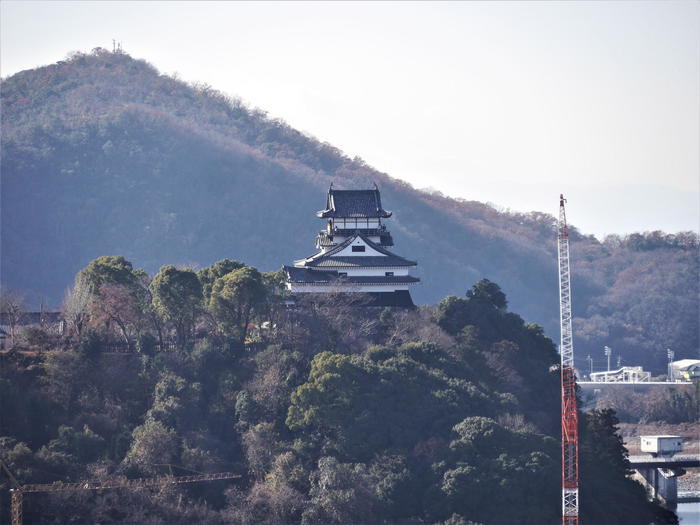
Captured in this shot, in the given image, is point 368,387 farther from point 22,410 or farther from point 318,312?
point 22,410

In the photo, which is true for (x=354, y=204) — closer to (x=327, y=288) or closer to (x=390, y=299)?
(x=390, y=299)

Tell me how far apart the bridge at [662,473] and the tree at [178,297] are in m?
20.6

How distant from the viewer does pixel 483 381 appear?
4712 centimetres

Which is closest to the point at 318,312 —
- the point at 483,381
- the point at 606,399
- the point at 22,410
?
the point at 483,381

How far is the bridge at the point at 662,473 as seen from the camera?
5559cm

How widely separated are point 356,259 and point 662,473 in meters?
17.6

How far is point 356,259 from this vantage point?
1962 inches

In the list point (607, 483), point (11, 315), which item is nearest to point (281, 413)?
point (11, 315)

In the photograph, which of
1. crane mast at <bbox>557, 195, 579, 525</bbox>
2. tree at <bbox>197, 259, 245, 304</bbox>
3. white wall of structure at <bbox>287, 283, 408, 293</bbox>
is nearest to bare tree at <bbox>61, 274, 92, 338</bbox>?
tree at <bbox>197, 259, 245, 304</bbox>

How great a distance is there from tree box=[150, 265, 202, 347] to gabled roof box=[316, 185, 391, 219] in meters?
7.61

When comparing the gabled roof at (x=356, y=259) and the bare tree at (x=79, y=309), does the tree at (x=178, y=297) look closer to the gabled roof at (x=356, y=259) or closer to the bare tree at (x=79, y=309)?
the bare tree at (x=79, y=309)

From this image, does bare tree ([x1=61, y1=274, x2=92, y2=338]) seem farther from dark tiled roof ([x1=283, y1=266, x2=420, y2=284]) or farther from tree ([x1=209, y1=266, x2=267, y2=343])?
dark tiled roof ([x1=283, y1=266, x2=420, y2=284])

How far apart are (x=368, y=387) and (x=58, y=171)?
67.5m

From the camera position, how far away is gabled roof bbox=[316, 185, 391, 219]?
52094mm
